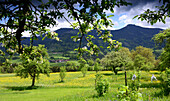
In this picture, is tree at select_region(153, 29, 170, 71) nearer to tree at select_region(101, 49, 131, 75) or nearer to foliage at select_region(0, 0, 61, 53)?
foliage at select_region(0, 0, 61, 53)

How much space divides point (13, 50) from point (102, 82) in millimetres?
9152

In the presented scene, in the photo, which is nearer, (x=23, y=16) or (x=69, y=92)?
(x=23, y=16)

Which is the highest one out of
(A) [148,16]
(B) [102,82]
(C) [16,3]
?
(C) [16,3]

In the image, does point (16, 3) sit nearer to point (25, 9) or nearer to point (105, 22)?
point (25, 9)

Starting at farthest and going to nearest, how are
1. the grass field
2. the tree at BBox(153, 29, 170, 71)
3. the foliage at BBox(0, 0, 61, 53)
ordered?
the tree at BBox(153, 29, 170, 71) → the grass field → the foliage at BBox(0, 0, 61, 53)

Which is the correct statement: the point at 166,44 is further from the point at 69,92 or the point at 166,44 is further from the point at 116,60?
the point at 116,60

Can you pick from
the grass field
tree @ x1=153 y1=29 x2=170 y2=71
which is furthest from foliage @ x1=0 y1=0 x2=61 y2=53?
tree @ x1=153 y1=29 x2=170 y2=71

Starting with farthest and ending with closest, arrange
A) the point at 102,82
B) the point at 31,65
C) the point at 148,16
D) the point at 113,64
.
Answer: the point at 113,64 < the point at 31,65 < the point at 102,82 < the point at 148,16

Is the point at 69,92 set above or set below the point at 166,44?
below

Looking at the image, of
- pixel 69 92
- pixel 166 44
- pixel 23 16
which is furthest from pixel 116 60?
pixel 23 16

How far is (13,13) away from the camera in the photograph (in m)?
4.24

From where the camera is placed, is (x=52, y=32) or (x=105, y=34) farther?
(x=52, y=32)

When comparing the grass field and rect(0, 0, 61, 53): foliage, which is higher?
rect(0, 0, 61, 53): foliage

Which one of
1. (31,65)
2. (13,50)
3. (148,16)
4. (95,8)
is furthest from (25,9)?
(31,65)
